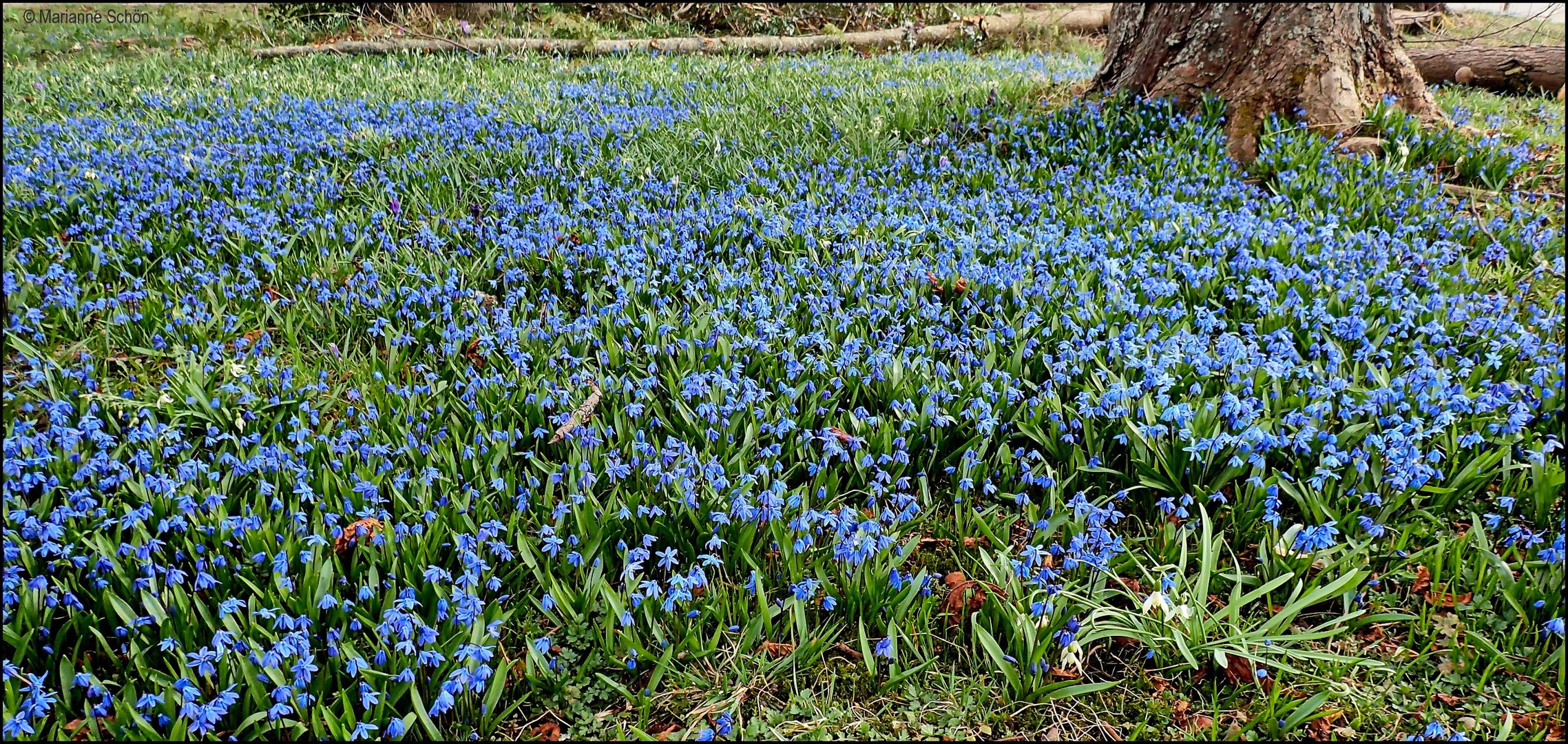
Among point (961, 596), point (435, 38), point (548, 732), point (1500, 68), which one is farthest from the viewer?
point (435, 38)

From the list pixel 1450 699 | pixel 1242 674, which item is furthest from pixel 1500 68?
pixel 1242 674

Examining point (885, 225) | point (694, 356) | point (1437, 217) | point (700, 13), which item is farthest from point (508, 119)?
point (700, 13)

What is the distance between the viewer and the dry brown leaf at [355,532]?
2779mm

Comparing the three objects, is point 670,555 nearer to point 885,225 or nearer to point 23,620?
point 23,620

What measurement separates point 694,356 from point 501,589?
1397 millimetres

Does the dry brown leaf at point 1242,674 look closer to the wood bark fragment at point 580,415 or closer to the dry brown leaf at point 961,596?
the dry brown leaf at point 961,596

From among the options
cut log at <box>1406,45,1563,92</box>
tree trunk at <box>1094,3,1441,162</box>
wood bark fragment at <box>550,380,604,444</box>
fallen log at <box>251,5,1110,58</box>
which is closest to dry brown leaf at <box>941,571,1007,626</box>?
wood bark fragment at <box>550,380,604,444</box>

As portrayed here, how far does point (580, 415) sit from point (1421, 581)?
2888 millimetres

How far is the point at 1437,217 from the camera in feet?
17.3

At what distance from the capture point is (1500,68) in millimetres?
10086

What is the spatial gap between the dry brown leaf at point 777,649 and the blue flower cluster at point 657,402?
0.23ft

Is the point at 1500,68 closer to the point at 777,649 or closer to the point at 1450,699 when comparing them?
the point at 1450,699

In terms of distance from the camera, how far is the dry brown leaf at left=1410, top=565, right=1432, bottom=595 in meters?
2.80

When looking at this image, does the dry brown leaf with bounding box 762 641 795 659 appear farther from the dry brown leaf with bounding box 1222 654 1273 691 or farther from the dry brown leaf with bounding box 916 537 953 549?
the dry brown leaf with bounding box 1222 654 1273 691
